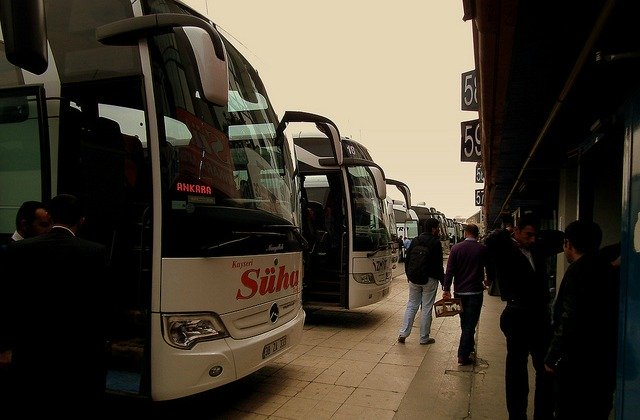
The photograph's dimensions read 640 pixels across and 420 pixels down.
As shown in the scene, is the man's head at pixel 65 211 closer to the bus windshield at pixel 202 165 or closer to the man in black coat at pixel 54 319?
the man in black coat at pixel 54 319

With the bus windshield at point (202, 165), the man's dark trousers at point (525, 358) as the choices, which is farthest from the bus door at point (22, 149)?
the man's dark trousers at point (525, 358)

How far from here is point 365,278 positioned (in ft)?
27.6

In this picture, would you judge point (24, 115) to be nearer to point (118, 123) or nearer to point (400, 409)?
point (118, 123)

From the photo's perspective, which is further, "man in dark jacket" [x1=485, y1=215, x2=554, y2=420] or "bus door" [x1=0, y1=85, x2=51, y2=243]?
"man in dark jacket" [x1=485, y1=215, x2=554, y2=420]

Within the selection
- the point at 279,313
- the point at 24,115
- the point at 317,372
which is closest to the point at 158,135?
the point at 24,115

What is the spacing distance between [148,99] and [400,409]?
358cm

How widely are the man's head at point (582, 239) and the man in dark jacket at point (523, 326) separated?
79cm

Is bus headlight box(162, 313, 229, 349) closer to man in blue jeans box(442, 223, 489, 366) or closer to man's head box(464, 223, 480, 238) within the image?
man in blue jeans box(442, 223, 489, 366)

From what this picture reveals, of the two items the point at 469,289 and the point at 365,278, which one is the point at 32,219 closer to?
the point at 469,289

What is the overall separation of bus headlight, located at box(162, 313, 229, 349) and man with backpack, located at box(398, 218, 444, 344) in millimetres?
4040

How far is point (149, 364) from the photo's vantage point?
3.46 m

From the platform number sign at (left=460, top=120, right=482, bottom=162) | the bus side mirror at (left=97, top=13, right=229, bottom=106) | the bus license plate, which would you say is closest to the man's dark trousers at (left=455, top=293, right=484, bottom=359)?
the bus license plate

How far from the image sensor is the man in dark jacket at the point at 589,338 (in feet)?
9.80

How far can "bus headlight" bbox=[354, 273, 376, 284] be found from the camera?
27.2ft
